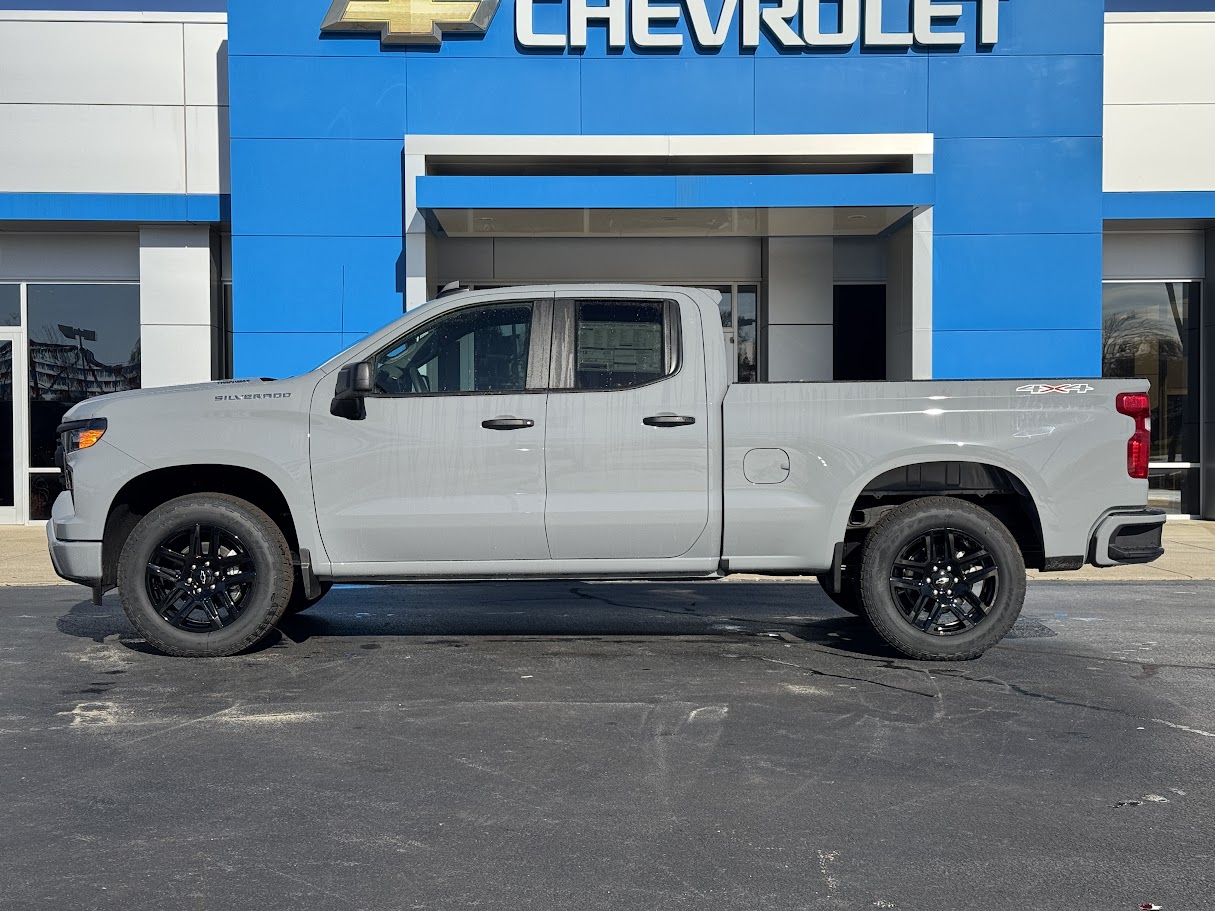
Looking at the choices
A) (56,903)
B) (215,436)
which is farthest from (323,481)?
(56,903)

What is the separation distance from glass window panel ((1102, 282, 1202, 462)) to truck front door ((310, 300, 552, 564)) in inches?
525

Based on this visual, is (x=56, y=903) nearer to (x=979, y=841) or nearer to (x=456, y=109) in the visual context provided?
(x=979, y=841)

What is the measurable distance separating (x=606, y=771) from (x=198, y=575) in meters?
3.20

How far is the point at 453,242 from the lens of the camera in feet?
56.6

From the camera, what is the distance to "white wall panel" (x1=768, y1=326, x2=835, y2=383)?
17.3 metres

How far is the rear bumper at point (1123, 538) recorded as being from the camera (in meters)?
6.84

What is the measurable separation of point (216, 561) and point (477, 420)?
1704 mm

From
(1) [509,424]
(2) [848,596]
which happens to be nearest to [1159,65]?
(2) [848,596]

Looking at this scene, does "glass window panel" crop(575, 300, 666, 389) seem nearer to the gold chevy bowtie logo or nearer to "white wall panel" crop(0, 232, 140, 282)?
the gold chevy bowtie logo

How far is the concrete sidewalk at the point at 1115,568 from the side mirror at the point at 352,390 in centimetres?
559

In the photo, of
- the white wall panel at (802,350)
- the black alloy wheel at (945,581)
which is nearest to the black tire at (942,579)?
the black alloy wheel at (945,581)

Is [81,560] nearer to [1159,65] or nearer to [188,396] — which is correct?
[188,396]

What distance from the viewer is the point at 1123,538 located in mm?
6871

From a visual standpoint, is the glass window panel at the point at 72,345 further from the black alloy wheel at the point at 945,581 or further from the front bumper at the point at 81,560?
the black alloy wheel at the point at 945,581
